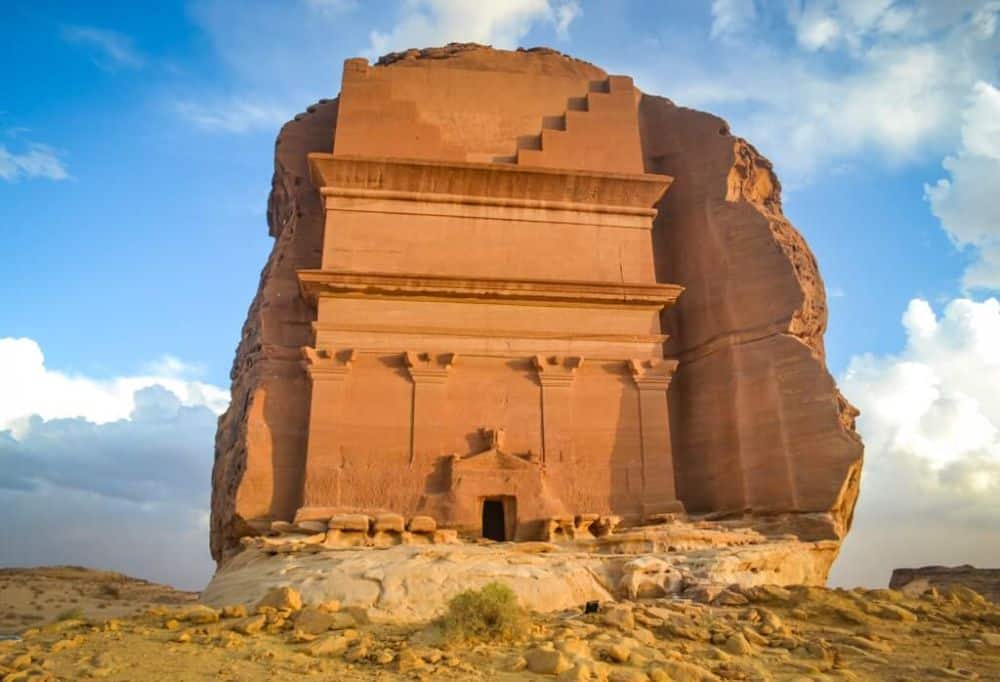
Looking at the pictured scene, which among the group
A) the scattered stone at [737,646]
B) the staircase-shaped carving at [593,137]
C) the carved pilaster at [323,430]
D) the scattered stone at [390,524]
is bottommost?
the scattered stone at [737,646]

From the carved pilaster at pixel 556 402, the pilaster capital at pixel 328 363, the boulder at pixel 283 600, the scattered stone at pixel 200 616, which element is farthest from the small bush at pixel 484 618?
the pilaster capital at pixel 328 363

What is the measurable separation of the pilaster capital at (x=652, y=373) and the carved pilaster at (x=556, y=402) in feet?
3.56

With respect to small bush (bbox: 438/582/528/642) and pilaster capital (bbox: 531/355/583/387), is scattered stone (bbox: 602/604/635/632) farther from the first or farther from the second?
pilaster capital (bbox: 531/355/583/387)

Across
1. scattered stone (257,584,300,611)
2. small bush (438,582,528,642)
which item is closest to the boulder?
scattered stone (257,584,300,611)

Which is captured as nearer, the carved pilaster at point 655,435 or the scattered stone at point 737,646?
the scattered stone at point 737,646

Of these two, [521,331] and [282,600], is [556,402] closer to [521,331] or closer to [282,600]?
[521,331]

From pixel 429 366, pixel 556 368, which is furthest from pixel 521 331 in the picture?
pixel 429 366

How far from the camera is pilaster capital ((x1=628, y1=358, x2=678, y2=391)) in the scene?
1633cm

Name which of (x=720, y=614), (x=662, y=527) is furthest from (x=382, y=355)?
(x=720, y=614)

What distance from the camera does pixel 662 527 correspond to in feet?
44.3

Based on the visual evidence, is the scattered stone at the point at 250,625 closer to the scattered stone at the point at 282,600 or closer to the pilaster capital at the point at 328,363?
the scattered stone at the point at 282,600

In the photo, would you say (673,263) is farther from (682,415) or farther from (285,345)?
(285,345)

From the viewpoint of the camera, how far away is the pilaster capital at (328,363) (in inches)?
603

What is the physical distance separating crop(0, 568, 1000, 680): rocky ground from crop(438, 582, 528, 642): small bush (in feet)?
0.42
